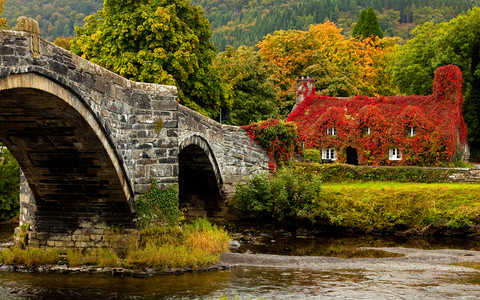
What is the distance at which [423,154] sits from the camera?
2961 centimetres

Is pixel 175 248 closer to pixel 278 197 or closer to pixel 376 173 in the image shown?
pixel 278 197

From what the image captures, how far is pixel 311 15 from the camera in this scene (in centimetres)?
8500

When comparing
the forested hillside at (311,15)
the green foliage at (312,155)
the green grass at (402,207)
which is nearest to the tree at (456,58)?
the green foliage at (312,155)

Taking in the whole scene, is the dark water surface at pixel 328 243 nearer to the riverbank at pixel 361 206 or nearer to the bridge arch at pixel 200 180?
the riverbank at pixel 361 206

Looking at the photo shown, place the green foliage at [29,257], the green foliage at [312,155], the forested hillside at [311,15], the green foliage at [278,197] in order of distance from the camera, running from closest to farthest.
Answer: the green foliage at [29,257] → the green foliage at [278,197] → the green foliage at [312,155] → the forested hillside at [311,15]

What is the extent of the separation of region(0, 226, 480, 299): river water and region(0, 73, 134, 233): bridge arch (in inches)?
84.5

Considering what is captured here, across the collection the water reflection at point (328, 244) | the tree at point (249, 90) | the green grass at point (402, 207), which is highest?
the tree at point (249, 90)

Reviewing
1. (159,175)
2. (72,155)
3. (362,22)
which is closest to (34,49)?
(72,155)

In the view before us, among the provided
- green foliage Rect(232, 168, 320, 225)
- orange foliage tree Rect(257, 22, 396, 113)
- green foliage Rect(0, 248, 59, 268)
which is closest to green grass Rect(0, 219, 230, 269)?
green foliage Rect(0, 248, 59, 268)

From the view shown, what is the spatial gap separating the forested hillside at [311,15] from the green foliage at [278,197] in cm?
5722

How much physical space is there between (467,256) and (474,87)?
80.2 feet

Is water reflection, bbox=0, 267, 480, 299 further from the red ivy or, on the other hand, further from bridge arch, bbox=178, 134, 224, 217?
the red ivy

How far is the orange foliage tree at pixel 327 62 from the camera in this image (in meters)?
40.8

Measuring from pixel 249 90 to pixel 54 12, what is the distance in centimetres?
5905
